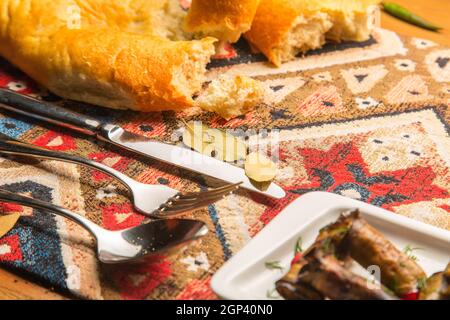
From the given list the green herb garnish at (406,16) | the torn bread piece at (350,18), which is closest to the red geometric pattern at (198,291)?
the torn bread piece at (350,18)

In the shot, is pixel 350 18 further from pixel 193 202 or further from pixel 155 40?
pixel 193 202

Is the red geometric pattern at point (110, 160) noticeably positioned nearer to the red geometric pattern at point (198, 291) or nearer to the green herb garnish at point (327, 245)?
the red geometric pattern at point (198, 291)

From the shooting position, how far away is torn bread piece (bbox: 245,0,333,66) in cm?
A: 166

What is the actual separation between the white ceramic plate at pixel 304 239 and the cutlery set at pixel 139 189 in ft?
0.27

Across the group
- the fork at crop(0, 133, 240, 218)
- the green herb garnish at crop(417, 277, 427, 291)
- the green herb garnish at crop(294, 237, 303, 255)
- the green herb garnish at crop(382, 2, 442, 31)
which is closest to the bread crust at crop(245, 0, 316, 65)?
the green herb garnish at crop(382, 2, 442, 31)

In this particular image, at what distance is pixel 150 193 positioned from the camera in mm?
1187

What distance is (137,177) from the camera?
4.18 ft

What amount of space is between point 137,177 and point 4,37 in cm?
57

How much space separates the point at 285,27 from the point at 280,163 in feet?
1.59

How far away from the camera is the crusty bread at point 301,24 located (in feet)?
5.47

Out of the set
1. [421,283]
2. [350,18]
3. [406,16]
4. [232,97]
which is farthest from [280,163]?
[406,16]

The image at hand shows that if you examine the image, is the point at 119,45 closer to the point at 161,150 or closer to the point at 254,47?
the point at 161,150
